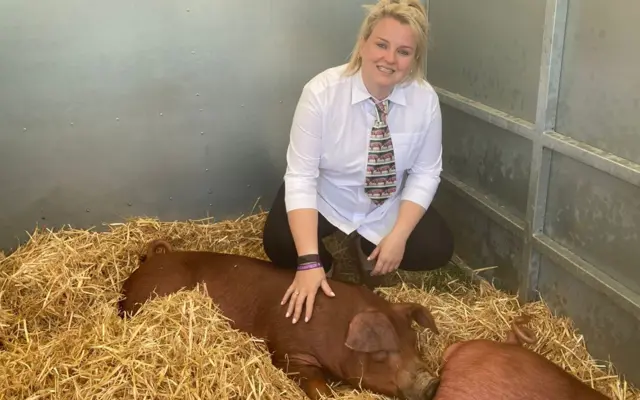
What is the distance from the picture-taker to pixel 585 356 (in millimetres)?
2613

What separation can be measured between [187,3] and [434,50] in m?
1.25

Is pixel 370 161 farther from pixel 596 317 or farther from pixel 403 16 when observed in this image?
pixel 596 317

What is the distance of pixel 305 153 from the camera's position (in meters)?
2.74

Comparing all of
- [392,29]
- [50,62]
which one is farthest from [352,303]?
[50,62]

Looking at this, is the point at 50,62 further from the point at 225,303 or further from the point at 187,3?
the point at 225,303

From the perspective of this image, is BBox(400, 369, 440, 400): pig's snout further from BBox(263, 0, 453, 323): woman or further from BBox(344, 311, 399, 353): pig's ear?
BBox(263, 0, 453, 323): woman

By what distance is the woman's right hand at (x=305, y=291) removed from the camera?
2424 millimetres

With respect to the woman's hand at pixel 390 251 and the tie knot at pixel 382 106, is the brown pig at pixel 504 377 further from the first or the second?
the tie knot at pixel 382 106

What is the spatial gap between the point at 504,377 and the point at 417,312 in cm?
50

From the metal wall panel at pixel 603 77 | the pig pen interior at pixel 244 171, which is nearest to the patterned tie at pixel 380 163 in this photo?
the pig pen interior at pixel 244 171

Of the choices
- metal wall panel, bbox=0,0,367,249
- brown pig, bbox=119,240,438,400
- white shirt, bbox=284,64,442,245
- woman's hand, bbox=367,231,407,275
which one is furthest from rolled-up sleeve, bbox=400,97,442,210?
metal wall panel, bbox=0,0,367,249

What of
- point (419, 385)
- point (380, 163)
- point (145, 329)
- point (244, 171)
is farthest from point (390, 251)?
point (244, 171)

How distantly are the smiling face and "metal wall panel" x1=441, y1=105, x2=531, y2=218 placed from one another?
620 mm

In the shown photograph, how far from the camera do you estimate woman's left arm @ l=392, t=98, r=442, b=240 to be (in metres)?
2.82
